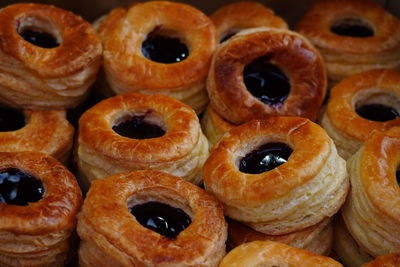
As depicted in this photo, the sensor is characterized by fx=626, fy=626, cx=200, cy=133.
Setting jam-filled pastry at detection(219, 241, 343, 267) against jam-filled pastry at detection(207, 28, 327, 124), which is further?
jam-filled pastry at detection(207, 28, 327, 124)

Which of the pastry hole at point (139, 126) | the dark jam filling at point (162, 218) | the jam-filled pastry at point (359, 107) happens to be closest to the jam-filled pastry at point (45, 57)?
the pastry hole at point (139, 126)

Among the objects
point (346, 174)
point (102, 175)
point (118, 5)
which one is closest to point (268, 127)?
point (346, 174)

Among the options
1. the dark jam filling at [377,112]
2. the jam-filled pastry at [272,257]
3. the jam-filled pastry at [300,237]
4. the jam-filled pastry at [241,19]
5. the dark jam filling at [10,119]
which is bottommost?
the jam-filled pastry at [300,237]

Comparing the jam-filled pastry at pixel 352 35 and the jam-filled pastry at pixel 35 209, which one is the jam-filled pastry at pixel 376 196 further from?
the jam-filled pastry at pixel 35 209

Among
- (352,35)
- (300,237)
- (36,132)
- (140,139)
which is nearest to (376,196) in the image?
(300,237)

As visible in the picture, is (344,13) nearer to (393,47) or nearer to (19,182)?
(393,47)

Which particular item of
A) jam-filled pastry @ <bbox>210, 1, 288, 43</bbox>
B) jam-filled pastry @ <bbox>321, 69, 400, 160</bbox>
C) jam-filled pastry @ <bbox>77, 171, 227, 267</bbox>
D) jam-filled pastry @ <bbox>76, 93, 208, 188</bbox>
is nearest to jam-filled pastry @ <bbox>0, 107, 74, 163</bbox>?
jam-filled pastry @ <bbox>76, 93, 208, 188</bbox>

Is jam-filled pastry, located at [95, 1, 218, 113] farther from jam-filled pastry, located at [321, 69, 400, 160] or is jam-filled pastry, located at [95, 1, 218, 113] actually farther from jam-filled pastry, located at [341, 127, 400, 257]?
jam-filled pastry, located at [341, 127, 400, 257]
